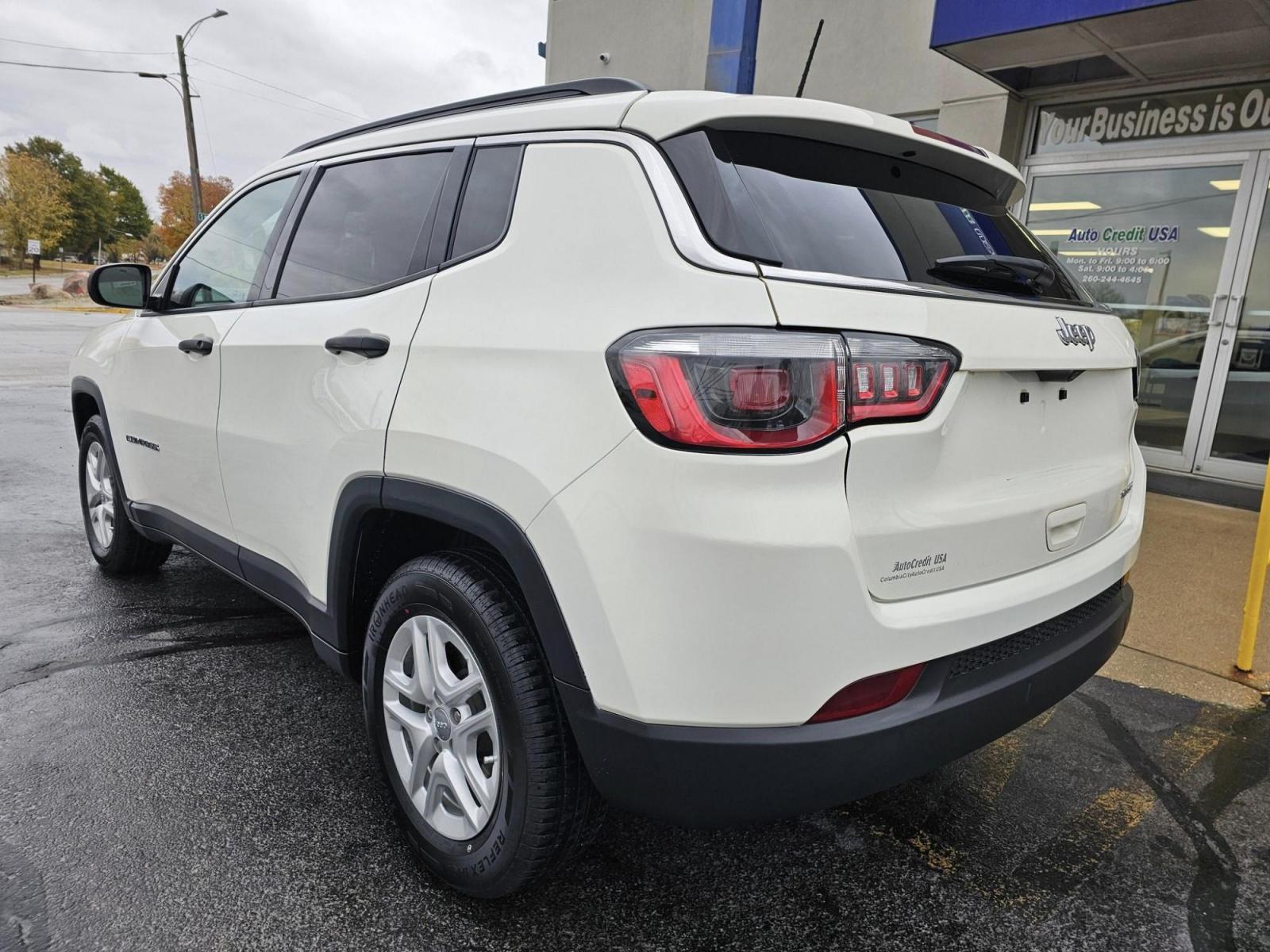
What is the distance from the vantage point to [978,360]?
1.75 metres

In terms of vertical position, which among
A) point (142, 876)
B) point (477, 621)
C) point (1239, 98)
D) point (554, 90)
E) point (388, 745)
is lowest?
point (142, 876)

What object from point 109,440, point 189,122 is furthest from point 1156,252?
point 189,122

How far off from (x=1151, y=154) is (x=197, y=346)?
7.17 metres

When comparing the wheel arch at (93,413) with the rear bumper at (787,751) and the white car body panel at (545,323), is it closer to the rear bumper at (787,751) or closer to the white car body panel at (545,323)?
the white car body panel at (545,323)

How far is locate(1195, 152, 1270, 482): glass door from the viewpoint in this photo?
650 cm

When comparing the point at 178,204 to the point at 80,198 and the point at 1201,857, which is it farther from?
the point at 1201,857

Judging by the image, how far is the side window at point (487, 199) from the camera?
2.04m

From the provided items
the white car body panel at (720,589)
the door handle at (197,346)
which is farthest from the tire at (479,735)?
the door handle at (197,346)

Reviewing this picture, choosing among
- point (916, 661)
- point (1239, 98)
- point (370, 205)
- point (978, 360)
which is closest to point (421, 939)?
point (916, 661)

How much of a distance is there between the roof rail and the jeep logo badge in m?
1.09

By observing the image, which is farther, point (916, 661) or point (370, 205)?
point (370, 205)

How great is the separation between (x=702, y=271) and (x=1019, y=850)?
1.84m

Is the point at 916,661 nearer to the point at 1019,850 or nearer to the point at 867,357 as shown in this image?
the point at 867,357

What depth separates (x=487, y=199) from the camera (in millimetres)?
2102
